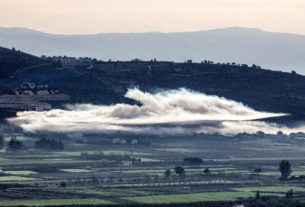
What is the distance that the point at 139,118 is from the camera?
623 feet

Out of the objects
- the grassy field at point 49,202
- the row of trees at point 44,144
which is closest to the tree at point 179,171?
the row of trees at point 44,144

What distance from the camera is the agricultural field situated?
434 feet

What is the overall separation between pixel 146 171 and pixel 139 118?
108 feet

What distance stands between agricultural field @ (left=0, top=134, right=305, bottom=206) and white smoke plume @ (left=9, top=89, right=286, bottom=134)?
55.0 inches

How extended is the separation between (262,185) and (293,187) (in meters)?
3.42

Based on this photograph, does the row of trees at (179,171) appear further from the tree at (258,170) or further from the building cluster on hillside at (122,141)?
the building cluster on hillside at (122,141)

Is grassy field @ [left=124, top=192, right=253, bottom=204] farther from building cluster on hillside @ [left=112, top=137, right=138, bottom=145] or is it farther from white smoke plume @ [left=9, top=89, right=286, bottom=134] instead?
building cluster on hillside @ [left=112, top=137, right=138, bottom=145]

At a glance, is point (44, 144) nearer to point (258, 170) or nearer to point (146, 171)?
point (146, 171)

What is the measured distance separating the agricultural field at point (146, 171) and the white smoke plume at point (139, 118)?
140 centimetres

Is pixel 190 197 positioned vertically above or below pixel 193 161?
below

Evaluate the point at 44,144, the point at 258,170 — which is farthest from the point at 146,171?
the point at 44,144

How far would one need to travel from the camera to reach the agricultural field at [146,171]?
132375 mm

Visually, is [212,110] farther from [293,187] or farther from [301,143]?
[293,187]

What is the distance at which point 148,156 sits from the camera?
174000 mm
